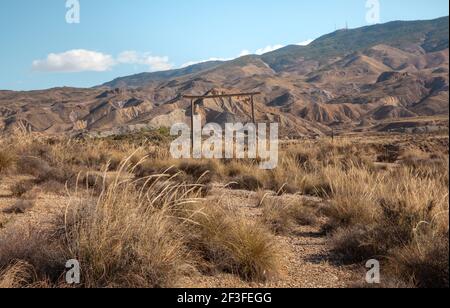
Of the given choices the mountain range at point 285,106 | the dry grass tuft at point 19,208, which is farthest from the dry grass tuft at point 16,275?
the mountain range at point 285,106

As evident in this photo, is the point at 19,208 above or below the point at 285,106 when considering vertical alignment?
below

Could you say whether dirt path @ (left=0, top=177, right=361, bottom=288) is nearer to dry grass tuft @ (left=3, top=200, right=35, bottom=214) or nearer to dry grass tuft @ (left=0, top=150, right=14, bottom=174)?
dry grass tuft @ (left=3, top=200, right=35, bottom=214)

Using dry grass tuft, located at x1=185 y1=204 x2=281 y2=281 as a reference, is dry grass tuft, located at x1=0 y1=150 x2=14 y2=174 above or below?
above

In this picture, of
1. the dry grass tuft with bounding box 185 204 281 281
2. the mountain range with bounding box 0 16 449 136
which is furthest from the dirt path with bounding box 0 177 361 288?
the mountain range with bounding box 0 16 449 136

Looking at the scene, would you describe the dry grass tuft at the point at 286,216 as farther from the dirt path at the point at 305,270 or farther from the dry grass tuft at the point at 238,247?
the dry grass tuft at the point at 238,247

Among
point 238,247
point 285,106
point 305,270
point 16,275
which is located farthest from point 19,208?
point 285,106

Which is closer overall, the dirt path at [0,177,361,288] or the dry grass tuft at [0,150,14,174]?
the dirt path at [0,177,361,288]

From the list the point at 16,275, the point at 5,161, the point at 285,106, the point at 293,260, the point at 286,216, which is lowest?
the point at 293,260

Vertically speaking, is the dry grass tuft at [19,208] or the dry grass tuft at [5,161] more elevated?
the dry grass tuft at [5,161]

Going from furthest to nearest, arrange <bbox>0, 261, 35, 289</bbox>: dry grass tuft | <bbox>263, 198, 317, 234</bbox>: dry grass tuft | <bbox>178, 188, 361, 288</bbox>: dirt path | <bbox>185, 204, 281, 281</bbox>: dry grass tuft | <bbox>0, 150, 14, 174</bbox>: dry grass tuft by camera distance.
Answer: <bbox>0, 150, 14, 174</bbox>: dry grass tuft < <bbox>263, 198, 317, 234</bbox>: dry grass tuft < <bbox>185, 204, 281, 281</bbox>: dry grass tuft < <bbox>178, 188, 361, 288</bbox>: dirt path < <bbox>0, 261, 35, 289</bbox>: dry grass tuft

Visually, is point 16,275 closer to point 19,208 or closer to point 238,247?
point 238,247

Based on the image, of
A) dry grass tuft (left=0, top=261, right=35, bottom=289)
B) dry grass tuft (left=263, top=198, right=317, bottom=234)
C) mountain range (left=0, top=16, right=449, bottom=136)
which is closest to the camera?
dry grass tuft (left=0, top=261, right=35, bottom=289)
